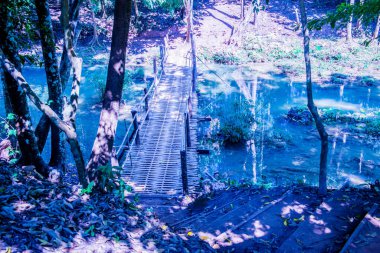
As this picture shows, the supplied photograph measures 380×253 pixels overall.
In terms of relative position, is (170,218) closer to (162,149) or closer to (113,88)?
(113,88)

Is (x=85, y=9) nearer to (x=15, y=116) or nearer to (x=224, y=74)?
(x=224, y=74)

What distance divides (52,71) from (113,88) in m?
1.59

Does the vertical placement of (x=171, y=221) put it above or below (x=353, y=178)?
above

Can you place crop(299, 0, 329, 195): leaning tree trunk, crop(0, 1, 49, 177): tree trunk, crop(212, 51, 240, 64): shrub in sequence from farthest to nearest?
crop(212, 51, 240, 64): shrub, crop(299, 0, 329, 195): leaning tree trunk, crop(0, 1, 49, 177): tree trunk

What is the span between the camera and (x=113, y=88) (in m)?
4.97

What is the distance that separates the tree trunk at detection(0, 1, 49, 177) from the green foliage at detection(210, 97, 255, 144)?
781 cm

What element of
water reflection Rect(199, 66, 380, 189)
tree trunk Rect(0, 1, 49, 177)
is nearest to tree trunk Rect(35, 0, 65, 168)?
tree trunk Rect(0, 1, 49, 177)

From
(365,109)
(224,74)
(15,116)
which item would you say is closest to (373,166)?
(365,109)

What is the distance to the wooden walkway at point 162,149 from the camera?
693 centimetres

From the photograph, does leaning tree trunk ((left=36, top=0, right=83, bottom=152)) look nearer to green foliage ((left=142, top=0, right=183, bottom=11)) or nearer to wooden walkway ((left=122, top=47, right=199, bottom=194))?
wooden walkway ((left=122, top=47, right=199, bottom=194))

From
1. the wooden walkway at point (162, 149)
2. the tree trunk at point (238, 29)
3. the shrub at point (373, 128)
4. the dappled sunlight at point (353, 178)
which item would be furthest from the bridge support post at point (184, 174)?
the tree trunk at point (238, 29)

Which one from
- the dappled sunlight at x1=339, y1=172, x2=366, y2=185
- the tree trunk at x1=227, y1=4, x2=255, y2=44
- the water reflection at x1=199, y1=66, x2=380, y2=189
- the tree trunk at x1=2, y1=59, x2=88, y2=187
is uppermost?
the tree trunk at x1=227, y1=4, x2=255, y2=44

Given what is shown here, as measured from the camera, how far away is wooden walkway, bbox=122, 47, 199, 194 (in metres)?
6.93

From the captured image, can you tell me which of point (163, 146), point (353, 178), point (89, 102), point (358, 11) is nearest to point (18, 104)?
point (163, 146)
